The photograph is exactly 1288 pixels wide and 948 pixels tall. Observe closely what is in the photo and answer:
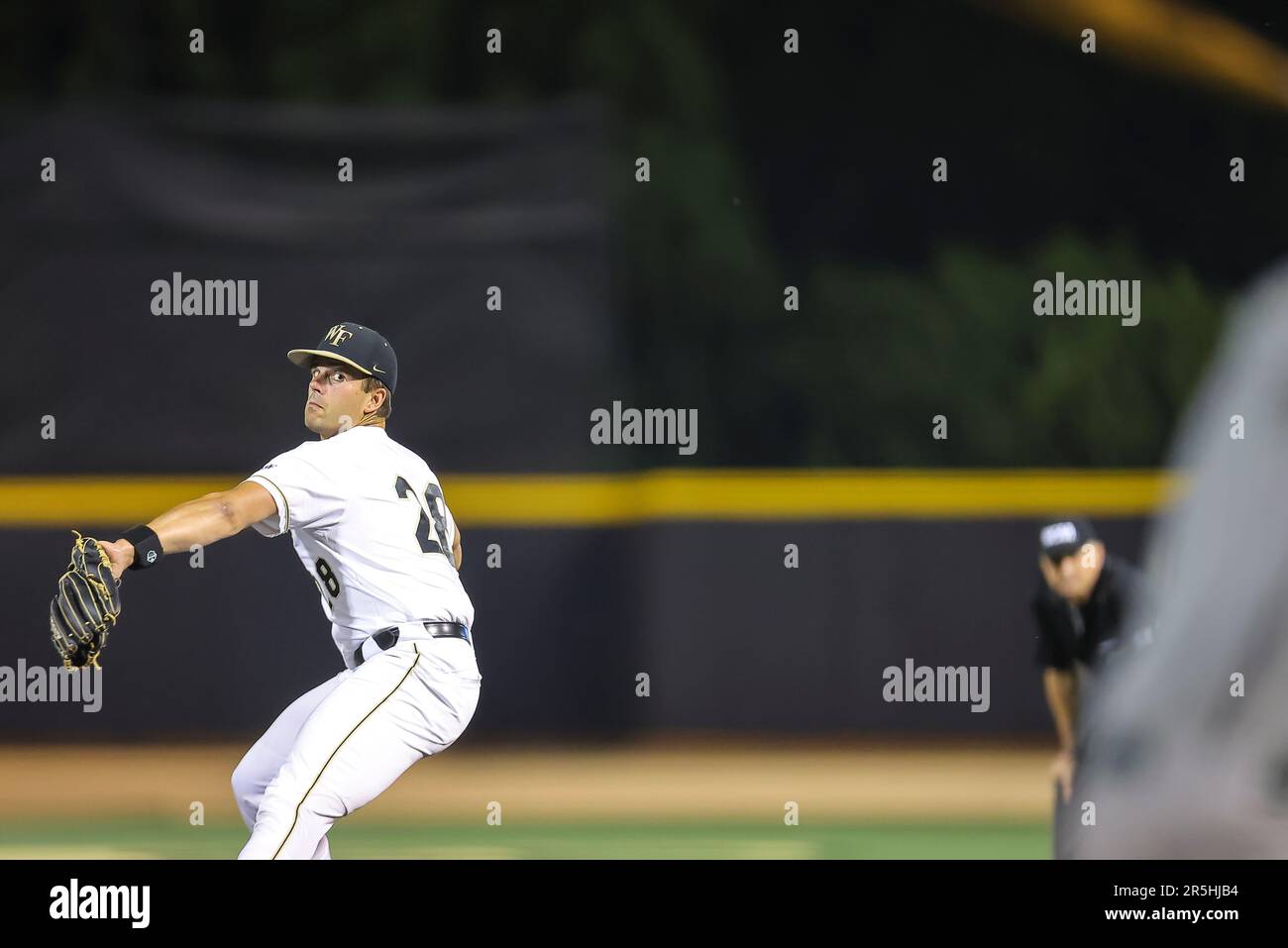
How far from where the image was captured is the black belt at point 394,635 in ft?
16.7

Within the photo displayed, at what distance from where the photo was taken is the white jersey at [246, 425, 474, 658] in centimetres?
489

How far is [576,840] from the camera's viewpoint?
7562 mm

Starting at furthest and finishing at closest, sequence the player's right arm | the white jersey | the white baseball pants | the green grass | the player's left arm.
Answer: the green grass, the player's right arm, the white jersey, the white baseball pants, the player's left arm

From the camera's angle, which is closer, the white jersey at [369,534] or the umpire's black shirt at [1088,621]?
the white jersey at [369,534]

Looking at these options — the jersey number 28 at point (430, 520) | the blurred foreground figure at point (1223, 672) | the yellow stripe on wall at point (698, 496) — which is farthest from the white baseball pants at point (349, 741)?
the yellow stripe on wall at point (698, 496)

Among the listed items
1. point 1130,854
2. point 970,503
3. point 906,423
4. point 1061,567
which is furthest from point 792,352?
point 1130,854

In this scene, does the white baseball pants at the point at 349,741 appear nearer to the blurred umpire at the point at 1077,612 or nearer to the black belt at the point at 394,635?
the black belt at the point at 394,635

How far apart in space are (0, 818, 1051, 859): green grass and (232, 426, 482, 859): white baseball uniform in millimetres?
2149

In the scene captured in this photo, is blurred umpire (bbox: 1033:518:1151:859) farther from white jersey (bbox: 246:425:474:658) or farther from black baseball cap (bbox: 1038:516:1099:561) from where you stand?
white jersey (bbox: 246:425:474:658)

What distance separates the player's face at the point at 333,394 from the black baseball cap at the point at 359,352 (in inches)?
1.7

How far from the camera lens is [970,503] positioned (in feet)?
34.6

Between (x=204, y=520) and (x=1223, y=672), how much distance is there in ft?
8.33

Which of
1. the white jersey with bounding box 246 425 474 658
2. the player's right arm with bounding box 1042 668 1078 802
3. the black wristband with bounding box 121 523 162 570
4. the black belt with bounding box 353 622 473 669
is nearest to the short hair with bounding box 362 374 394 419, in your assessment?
the white jersey with bounding box 246 425 474 658

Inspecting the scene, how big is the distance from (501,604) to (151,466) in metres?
2.21
